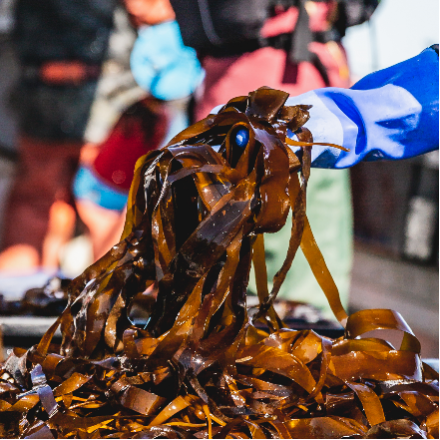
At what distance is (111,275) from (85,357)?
0.09 m

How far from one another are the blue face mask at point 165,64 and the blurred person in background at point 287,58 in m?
0.83

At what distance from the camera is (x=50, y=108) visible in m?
2.30

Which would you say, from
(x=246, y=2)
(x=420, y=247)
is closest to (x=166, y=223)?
(x=246, y=2)

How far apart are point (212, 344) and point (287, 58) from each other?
925 millimetres

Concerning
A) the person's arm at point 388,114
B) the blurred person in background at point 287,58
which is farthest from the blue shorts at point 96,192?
the person's arm at point 388,114

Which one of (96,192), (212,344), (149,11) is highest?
(149,11)

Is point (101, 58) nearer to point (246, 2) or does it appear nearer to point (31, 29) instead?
point (31, 29)

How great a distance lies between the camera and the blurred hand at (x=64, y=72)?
7.44 ft

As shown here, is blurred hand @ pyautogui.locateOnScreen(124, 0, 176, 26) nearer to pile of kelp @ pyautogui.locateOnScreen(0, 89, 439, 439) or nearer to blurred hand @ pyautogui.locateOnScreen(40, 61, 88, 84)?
blurred hand @ pyautogui.locateOnScreen(40, 61, 88, 84)

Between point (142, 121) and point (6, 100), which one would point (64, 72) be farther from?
point (142, 121)

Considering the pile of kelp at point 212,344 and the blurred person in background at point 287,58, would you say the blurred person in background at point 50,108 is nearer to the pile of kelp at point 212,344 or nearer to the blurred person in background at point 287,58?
the blurred person in background at point 287,58

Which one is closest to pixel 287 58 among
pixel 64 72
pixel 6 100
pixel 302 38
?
pixel 302 38

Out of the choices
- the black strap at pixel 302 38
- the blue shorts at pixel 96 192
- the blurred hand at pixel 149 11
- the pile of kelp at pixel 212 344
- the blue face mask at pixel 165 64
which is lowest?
the pile of kelp at pixel 212 344

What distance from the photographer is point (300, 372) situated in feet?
1.40
